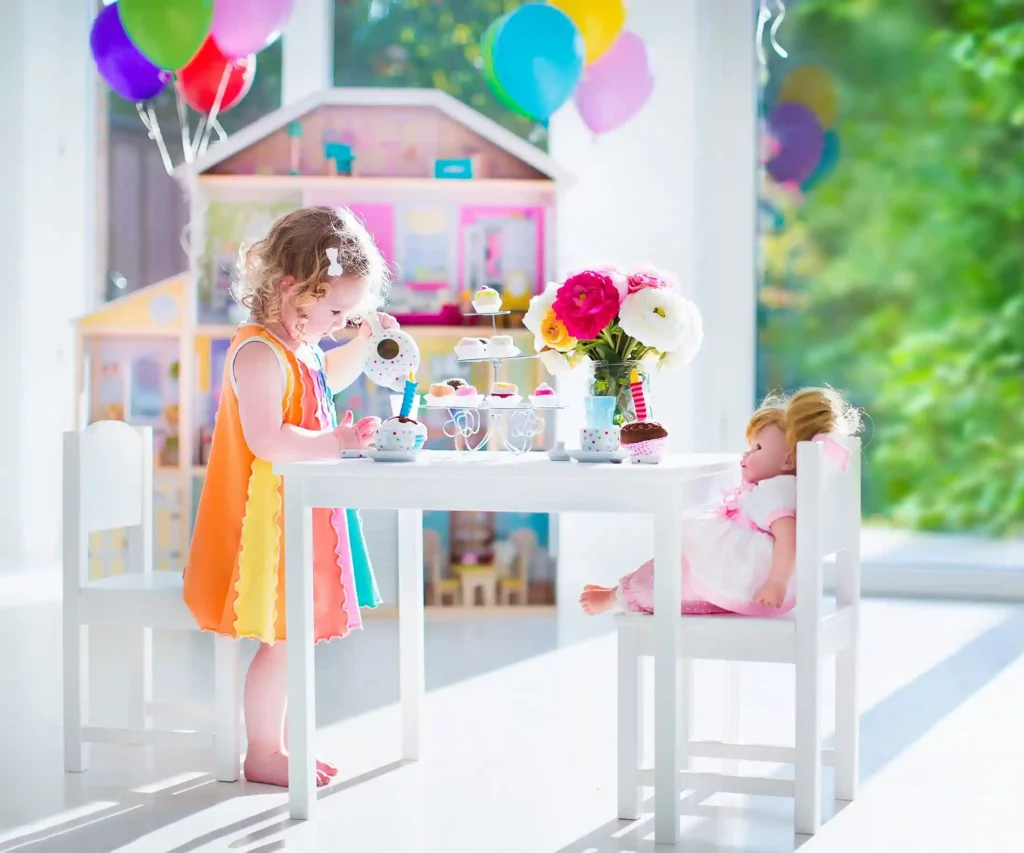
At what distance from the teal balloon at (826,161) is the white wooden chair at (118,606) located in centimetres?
316

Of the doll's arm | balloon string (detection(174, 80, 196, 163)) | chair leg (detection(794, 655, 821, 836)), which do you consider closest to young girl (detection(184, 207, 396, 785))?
the doll's arm

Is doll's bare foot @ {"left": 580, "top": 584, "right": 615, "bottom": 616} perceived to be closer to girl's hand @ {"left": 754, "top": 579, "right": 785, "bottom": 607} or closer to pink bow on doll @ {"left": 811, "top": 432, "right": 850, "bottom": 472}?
girl's hand @ {"left": 754, "top": 579, "right": 785, "bottom": 607}

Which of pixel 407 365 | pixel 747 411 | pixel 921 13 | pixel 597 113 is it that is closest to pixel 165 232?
pixel 597 113

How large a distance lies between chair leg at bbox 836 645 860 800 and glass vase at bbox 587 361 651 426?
55 cm

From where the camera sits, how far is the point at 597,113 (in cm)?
436

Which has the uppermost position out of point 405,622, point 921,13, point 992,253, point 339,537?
point 921,13

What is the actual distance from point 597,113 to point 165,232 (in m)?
1.97

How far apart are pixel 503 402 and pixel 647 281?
0.33m

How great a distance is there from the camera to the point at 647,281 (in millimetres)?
2387

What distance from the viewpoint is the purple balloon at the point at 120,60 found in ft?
13.8

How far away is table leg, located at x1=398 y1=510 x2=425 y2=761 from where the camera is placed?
2.62m

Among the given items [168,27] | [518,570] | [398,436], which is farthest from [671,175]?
[398,436]

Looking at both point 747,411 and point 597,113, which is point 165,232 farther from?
point 747,411

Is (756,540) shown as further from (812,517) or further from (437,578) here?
(437,578)
